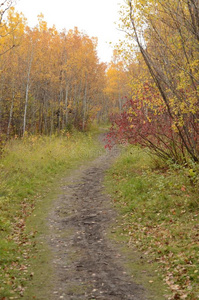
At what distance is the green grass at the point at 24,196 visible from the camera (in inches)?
258

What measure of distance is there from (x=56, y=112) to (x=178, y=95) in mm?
22974

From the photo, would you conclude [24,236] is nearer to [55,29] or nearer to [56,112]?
[56,112]

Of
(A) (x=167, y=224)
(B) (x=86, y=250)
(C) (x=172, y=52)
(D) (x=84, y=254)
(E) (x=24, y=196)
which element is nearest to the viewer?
(D) (x=84, y=254)

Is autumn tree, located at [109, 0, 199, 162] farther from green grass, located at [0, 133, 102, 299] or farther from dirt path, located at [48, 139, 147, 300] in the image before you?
green grass, located at [0, 133, 102, 299]

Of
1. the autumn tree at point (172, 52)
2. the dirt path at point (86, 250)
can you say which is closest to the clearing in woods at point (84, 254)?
the dirt path at point (86, 250)

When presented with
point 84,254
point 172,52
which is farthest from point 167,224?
point 172,52

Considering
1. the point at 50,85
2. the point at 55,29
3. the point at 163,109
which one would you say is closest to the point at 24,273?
the point at 163,109

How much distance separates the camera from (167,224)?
833 centimetres

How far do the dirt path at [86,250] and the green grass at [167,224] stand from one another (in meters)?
0.61

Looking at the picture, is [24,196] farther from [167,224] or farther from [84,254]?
[167,224]

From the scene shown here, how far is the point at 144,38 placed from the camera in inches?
419

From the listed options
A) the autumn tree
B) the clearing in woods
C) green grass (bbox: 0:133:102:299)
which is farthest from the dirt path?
the autumn tree

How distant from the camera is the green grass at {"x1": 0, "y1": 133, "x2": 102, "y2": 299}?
6.56 m

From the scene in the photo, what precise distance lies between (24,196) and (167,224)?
A: 6.15 m
